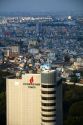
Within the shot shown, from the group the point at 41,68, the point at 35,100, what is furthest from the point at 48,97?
the point at 41,68

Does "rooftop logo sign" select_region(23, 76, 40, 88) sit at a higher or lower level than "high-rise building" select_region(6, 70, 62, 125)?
higher

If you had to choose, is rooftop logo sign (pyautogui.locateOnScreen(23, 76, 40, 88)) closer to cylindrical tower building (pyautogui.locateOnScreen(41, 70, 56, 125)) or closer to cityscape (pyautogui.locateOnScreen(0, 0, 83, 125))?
cityscape (pyautogui.locateOnScreen(0, 0, 83, 125))

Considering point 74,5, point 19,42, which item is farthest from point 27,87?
point 74,5

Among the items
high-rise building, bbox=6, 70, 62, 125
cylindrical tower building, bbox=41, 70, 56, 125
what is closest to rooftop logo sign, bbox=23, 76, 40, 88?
high-rise building, bbox=6, 70, 62, 125

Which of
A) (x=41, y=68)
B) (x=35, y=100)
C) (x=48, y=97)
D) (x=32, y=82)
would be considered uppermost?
(x=41, y=68)

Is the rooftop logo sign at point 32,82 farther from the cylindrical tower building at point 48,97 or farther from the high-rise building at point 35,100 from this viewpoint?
the cylindrical tower building at point 48,97

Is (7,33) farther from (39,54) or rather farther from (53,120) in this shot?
(53,120)

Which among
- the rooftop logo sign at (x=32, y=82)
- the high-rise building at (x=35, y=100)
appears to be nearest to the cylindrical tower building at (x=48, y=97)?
the high-rise building at (x=35, y=100)

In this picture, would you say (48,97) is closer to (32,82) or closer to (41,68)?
(32,82)
